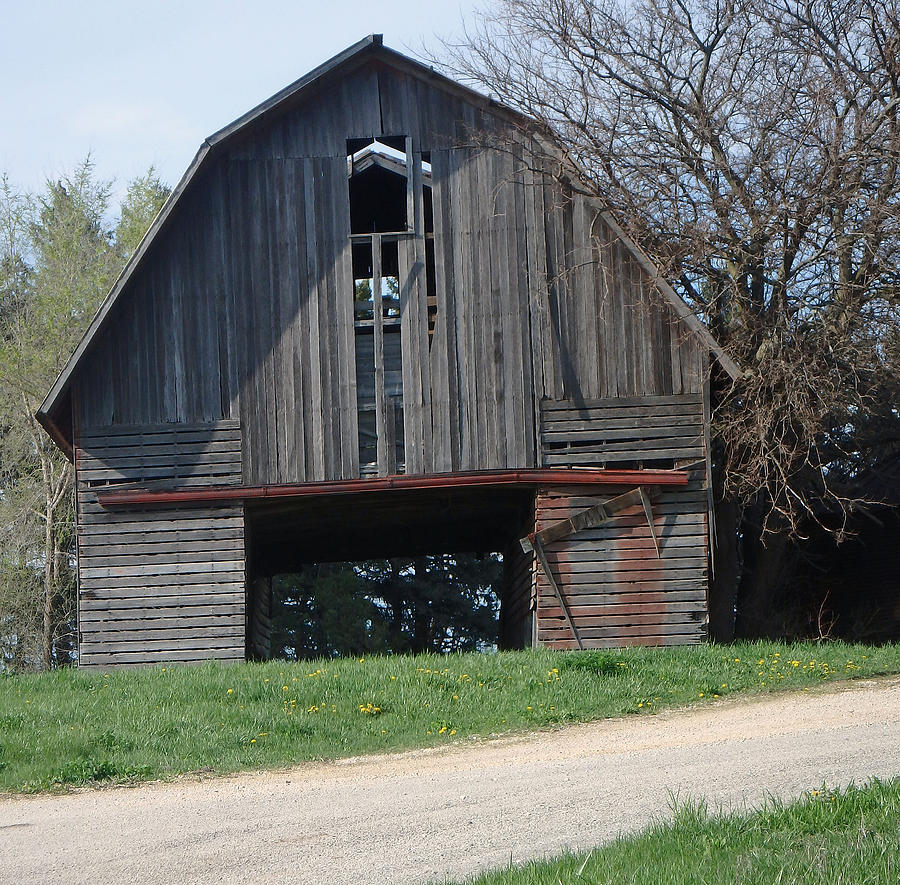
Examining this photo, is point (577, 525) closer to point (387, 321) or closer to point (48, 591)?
point (387, 321)

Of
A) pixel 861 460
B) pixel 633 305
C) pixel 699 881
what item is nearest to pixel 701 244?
pixel 633 305

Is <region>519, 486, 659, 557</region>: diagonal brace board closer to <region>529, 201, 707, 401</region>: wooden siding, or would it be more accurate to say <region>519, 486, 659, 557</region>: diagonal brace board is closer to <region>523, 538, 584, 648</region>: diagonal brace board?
<region>523, 538, 584, 648</region>: diagonal brace board

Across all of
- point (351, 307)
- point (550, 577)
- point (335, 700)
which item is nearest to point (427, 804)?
point (335, 700)

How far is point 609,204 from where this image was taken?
16.3 m

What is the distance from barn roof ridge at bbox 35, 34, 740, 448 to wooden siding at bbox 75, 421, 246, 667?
101 centimetres

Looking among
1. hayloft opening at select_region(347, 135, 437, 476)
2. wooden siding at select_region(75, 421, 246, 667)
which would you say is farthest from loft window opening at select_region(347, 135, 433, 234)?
wooden siding at select_region(75, 421, 246, 667)

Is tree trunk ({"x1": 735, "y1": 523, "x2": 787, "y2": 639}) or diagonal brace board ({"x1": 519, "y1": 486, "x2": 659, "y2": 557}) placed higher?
diagonal brace board ({"x1": 519, "y1": 486, "x2": 659, "y2": 557})

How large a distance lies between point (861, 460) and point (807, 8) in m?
7.22

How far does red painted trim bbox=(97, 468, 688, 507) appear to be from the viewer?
15805mm

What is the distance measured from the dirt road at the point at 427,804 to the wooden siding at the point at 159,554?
21.0ft

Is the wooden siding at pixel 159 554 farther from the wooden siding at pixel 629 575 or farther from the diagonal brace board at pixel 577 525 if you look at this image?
the wooden siding at pixel 629 575

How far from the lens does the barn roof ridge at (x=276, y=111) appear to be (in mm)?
15625

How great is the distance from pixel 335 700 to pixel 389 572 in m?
21.5

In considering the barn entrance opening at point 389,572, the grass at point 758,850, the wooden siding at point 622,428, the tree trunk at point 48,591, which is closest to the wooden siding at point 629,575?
the wooden siding at point 622,428
